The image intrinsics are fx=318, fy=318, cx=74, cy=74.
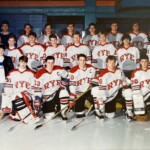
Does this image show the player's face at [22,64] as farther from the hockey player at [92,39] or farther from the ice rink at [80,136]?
the hockey player at [92,39]

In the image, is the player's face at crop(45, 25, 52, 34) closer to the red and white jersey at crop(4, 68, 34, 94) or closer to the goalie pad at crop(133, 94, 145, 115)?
the red and white jersey at crop(4, 68, 34, 94)

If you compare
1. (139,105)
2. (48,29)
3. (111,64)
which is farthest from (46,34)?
(139,105)

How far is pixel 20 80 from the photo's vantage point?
14.8 feet

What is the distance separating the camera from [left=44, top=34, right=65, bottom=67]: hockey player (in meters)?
5.24

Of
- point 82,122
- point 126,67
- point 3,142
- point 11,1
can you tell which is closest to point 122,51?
point 126,67

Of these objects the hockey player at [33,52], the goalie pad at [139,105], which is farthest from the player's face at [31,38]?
the goalie pad at [139,105]

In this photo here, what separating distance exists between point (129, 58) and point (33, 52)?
157cm

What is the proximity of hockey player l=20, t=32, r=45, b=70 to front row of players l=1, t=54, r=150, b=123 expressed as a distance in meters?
0.70

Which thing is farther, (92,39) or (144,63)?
(92,39)

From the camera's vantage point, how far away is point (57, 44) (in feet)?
17.5

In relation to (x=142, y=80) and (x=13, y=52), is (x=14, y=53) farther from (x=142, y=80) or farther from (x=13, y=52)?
(x=142, y=80)

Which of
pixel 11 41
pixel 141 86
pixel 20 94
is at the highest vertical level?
pixel 11 41

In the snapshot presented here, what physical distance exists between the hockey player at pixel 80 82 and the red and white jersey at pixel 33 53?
84cm

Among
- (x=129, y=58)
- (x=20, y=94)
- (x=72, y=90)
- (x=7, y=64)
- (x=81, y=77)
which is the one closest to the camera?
(x=20, y=94)
